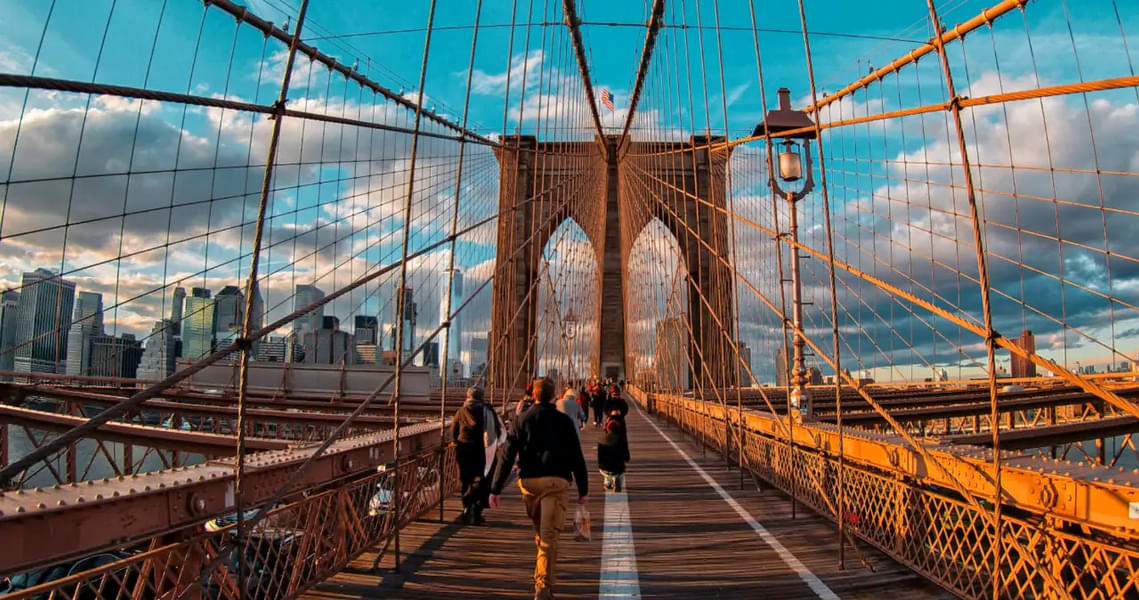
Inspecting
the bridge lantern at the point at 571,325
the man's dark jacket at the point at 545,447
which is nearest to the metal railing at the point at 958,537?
the man's dark jacket at the point at 545,447

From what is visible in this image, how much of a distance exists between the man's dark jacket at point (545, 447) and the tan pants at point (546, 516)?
0.05 meters

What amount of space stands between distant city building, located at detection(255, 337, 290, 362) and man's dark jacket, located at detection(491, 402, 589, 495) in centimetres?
1526

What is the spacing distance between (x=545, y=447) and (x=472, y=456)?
2.05 metres

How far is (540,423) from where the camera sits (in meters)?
4.07

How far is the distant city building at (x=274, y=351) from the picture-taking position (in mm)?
18686

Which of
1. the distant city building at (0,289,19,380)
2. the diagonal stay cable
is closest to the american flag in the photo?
the diagonal stay cable

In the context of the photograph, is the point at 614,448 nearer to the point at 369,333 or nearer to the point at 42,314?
the point at 42,314

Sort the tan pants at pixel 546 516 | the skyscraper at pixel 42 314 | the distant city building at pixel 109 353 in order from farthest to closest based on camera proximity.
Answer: the distant city building at pixel 109 353 < the skyscraper at pixel 42 314 < the tan pants at pixel 546 516

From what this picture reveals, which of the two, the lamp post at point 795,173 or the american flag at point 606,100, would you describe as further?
the american flag at point 606,100

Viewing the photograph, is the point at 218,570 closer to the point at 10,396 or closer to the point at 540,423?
the point at 540,423

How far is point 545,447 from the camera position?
158 inches

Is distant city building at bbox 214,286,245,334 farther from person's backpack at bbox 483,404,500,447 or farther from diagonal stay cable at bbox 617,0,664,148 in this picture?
diagonal stay cable at bbox 617,0,664,148

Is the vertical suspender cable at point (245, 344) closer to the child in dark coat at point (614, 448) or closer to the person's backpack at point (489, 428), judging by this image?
the person's backpack at point (489, 428)

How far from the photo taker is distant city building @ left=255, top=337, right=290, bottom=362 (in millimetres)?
18686
